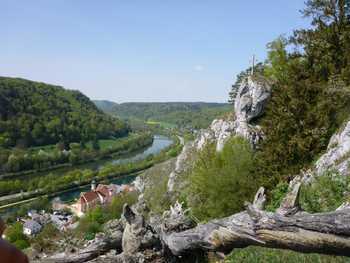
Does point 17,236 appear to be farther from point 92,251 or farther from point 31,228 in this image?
point 92,251

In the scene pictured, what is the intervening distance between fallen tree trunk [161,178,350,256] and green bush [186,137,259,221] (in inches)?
576

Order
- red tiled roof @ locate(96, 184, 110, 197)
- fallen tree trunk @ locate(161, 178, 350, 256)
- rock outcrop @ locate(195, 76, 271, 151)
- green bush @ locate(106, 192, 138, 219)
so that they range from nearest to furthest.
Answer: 1. fallen tree trunk @ locate(161, 178, 350, 256)
2. rock outcrop @ locate(195, 76, 271, 151)
3. green bush @ locate(106, 192, 138, 219)
4. red tiled roof @ locate(96, 184, 110, 197)

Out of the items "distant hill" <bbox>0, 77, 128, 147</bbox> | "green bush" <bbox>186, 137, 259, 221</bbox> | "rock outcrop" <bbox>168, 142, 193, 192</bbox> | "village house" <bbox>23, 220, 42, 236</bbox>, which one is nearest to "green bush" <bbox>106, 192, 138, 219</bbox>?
"village house" <bbox>23, 220, 42, 236</bbox>

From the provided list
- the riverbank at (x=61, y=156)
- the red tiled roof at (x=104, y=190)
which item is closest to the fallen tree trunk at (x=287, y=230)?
the red tiled roof at (x=104, y=190)

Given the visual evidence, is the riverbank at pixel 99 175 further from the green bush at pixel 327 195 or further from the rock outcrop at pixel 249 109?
the green bush at pixel 327 195

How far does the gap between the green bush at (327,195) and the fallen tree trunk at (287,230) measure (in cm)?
383

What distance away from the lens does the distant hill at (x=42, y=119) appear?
134625 mm

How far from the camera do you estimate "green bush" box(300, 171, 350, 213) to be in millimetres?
8445

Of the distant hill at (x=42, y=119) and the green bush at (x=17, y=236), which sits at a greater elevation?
the distant hill at (x=42, y=119)

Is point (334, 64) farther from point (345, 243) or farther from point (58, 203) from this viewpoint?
point (58, 203)

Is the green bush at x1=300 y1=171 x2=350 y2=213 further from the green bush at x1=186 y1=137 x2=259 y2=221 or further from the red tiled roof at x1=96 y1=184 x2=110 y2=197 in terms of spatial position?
the red tiled roof at x1=96 y1=184 x2=110 y2=197

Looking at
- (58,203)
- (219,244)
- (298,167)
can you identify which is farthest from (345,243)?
(58,203)

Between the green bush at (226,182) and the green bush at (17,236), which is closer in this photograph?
the green bush at (226,182)

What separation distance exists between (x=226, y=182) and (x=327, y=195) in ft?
38.5
